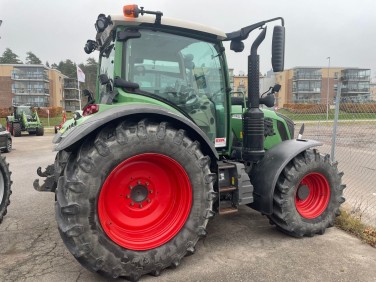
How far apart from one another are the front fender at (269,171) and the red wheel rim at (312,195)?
413mm

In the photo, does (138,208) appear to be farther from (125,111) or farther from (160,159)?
(125,111)

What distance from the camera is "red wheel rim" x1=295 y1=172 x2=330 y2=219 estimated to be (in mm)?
4102

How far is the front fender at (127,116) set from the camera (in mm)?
2820

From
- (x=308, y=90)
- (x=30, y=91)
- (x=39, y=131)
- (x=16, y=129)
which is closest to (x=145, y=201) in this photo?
(x=16, y=129)

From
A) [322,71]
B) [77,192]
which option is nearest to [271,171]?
[77,192]

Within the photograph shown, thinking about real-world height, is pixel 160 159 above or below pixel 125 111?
below

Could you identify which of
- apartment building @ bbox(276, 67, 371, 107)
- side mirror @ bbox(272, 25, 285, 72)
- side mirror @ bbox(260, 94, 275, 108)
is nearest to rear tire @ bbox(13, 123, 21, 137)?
side mirror @ bbox(260, 94, 275, 108)

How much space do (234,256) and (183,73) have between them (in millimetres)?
2064

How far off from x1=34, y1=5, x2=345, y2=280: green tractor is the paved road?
0.23 meters

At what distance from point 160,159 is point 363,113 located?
558 centimetres

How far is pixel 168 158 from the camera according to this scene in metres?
3.09

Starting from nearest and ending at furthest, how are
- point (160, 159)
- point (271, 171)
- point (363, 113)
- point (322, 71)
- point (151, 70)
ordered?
1. point (160, 159)
2. point (151, 70)
3. point (271, 171)
4. point (363, 113)
5. point (322, 71)

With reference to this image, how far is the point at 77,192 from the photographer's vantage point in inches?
108

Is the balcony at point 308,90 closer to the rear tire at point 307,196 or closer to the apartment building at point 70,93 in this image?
the apartment building at point 70,93
